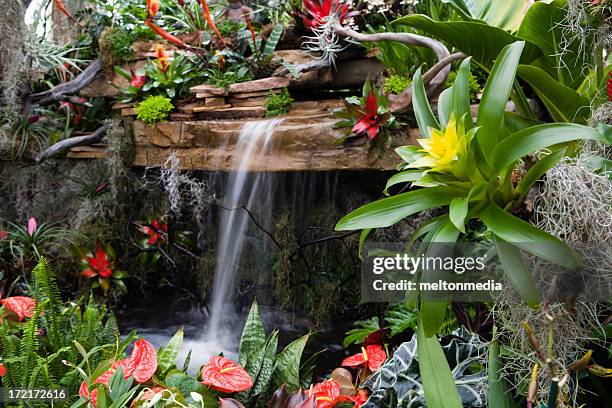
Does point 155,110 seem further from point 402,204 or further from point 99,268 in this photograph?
point 402,204

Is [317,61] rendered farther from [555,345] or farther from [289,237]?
[555,345]

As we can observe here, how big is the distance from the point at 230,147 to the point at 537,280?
2.47 metres

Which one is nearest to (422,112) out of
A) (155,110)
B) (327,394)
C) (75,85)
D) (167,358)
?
(327,394)

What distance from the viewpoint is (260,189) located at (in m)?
3.47

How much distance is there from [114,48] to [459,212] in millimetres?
3878

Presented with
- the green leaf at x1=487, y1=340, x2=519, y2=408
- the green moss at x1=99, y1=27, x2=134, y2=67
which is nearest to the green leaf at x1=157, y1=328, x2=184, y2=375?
the green leaf at x1=487, y1=340, x2=519, y2=408

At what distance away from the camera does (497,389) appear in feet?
3.98

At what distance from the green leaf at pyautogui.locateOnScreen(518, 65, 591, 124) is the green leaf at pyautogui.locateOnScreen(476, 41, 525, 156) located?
411 millimetres

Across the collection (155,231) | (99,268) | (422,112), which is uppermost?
(422,112)

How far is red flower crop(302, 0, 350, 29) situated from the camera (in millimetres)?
3178

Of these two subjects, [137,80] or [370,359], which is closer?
[370,359]

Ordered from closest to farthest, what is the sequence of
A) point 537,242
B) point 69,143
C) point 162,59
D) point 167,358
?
point 537,242 < point 167,358 < point 162,59 < point 69,143

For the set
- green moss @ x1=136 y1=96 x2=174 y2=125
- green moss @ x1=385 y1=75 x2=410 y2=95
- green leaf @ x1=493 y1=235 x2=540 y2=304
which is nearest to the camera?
green leaf @ x1=493 y1=235 x2=540 y2=304

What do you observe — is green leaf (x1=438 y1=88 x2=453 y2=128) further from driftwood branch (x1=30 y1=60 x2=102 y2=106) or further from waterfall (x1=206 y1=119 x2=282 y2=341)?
driftwood branch (x1=30 y1=60 x2=102 y2=106)
